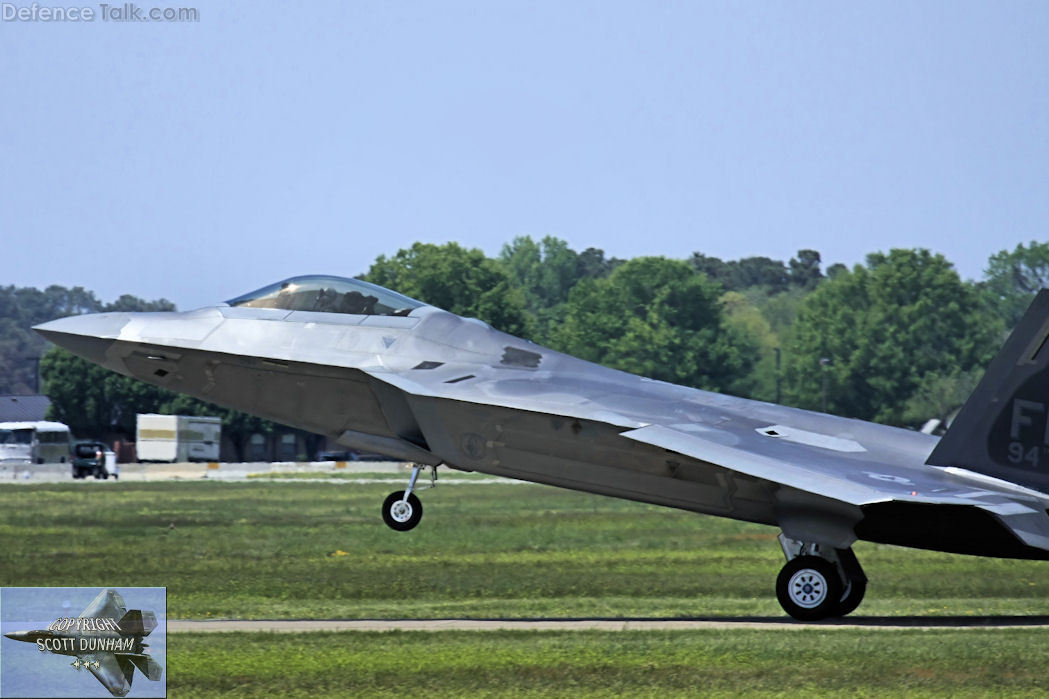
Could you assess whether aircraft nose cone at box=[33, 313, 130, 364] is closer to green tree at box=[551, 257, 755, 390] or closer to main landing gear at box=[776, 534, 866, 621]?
main landing gear at box=[776, 534, 866, 621]

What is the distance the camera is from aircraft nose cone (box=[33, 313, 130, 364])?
20.4m

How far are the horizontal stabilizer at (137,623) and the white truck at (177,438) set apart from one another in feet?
238

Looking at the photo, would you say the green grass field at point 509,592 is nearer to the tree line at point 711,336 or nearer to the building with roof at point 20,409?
the building with roof at point 20,409

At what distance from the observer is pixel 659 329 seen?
366 feet

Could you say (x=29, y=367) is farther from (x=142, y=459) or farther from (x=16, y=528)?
(x=16, y=528)

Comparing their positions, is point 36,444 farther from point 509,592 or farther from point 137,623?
point 137,623

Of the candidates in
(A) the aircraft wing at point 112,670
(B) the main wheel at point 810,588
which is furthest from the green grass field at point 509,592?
(A) the aircraft wing at point 112,670

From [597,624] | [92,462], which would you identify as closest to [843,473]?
[597,624]

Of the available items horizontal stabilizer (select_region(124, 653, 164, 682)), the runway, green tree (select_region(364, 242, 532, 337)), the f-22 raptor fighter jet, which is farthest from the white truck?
horizontal stabilizer (select_region(124, 653, 164, 682))

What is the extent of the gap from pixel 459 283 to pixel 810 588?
95.5 metres

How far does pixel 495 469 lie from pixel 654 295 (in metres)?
97.0

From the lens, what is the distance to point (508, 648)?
16.1 metres

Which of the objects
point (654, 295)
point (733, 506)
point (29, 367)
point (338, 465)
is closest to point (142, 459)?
point (338, 465)

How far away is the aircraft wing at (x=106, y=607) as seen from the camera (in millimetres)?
13125
